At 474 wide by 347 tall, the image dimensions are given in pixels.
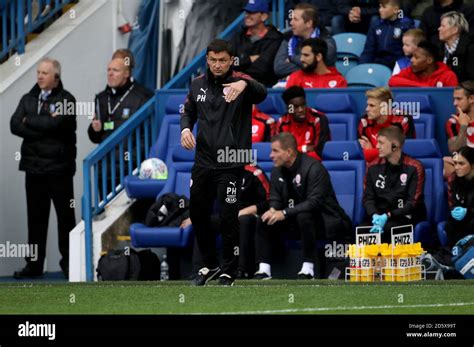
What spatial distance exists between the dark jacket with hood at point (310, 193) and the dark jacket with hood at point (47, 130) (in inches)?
115

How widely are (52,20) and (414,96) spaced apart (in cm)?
541

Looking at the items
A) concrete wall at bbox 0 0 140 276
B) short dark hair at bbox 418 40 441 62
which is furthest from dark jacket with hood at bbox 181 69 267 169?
concrete wall at bbox 0 0 140 276

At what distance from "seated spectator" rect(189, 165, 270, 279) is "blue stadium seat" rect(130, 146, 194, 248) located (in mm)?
Answer: 130

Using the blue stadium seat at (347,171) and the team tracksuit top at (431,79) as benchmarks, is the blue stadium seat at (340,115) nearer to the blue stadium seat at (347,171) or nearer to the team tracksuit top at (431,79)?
the blue stadium seat at (347,171)

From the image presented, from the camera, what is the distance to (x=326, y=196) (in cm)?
Result: 1625

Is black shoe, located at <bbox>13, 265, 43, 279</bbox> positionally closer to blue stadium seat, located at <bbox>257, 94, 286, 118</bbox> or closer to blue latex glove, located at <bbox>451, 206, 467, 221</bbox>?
blue stadium seat, located at <bbox>257, 94, 286, 118</bbox>

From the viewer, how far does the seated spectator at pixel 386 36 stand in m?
18.2

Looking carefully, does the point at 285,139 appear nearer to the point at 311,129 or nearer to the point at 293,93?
the point at 293,93

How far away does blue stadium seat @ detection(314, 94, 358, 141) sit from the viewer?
17.4m

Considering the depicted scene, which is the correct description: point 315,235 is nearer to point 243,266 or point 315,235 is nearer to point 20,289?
point 243,266

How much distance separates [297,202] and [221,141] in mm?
2861

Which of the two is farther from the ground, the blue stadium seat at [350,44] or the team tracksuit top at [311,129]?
the blue stadium seat at [350,44]

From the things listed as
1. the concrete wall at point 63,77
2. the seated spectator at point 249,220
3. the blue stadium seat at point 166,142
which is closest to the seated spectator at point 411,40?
the seated spectator at point 249,220

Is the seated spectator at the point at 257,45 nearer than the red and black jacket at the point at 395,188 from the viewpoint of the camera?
No
